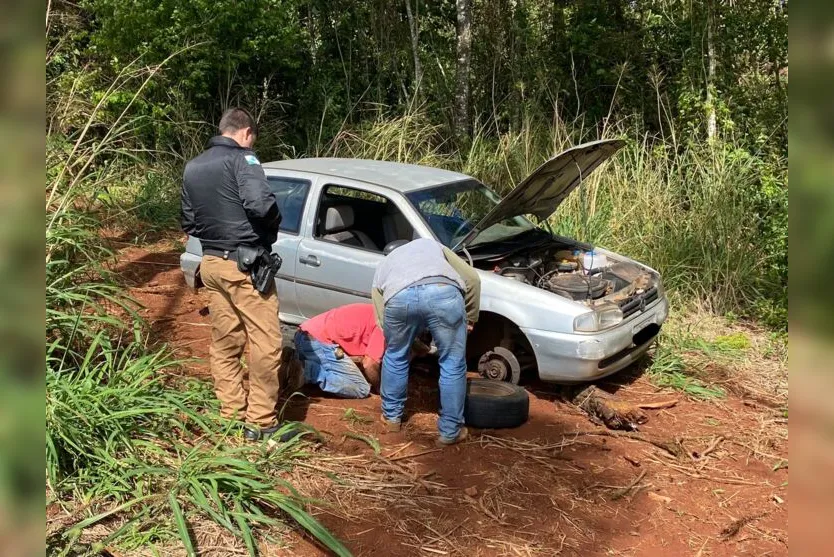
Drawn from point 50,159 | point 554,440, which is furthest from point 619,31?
point 50,159


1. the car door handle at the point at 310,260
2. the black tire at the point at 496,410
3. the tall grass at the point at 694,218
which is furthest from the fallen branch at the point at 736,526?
the tall grass at the point at 694,218

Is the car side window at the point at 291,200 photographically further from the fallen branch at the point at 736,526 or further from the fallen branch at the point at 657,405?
the fallen branch at the point at 736,526

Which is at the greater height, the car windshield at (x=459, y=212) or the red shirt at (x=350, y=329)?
the car windshield at (x=459, y=212)

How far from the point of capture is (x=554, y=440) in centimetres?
480

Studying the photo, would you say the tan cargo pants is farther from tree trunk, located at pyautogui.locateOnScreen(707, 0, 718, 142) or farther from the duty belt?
tree trunk, located at pyautogui.locateOnScreen(707, 0, 718, 142)

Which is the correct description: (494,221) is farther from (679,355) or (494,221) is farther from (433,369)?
(679,355)

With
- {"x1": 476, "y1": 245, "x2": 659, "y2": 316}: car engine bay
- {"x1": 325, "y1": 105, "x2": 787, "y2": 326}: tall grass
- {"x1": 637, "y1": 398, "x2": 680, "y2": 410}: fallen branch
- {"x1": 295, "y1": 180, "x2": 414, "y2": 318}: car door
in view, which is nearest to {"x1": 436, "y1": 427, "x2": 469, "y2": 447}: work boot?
{"x1": 476, "y1": 245, "x2": 659, "y2": 316}: car engine bay

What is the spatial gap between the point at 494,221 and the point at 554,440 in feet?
5.93

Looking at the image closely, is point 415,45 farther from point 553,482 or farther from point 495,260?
point 553,482

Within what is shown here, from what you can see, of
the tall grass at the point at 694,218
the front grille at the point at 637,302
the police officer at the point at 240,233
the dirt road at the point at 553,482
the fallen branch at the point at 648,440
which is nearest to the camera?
the dirt road at the point at 553,482

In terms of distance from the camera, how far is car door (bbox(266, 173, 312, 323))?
6.00m

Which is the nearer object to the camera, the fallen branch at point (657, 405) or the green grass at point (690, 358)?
the fallen branch at point (657, 405)

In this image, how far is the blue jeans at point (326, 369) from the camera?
17.4 ft

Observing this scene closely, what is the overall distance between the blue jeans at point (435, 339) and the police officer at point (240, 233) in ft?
2.56
